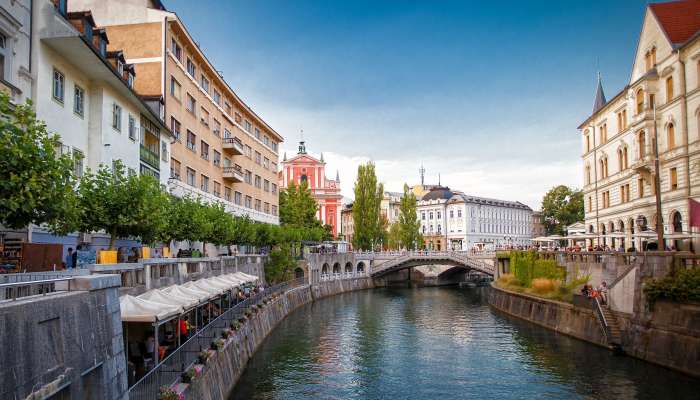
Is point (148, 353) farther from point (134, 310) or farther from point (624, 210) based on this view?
point (624, 210)

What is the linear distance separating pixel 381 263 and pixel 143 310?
69514mm

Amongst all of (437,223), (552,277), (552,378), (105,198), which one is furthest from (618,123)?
(437,223)

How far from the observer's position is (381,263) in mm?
84188

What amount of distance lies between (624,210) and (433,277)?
44.7m

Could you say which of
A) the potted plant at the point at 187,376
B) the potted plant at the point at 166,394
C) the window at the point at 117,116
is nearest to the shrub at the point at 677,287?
the potted plant at the point at 187,376

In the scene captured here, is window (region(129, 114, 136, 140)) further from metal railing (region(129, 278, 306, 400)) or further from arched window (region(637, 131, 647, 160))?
Result: arched window (region(637, 131, 647, 160))

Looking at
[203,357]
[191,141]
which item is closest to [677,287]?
[203,357]

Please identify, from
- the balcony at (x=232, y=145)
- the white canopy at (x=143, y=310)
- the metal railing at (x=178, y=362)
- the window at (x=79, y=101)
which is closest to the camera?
the metal railing at (x=178, y=362)

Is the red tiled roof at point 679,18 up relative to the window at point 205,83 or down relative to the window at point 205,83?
up

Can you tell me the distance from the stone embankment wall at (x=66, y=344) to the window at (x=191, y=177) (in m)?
34.7

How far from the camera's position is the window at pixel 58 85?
24.2 m

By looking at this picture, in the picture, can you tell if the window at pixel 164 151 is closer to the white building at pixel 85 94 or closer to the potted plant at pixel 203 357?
the white building at pixel 85 94

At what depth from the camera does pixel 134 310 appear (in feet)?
51.6

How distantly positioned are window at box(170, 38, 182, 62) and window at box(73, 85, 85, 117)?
16.5m
